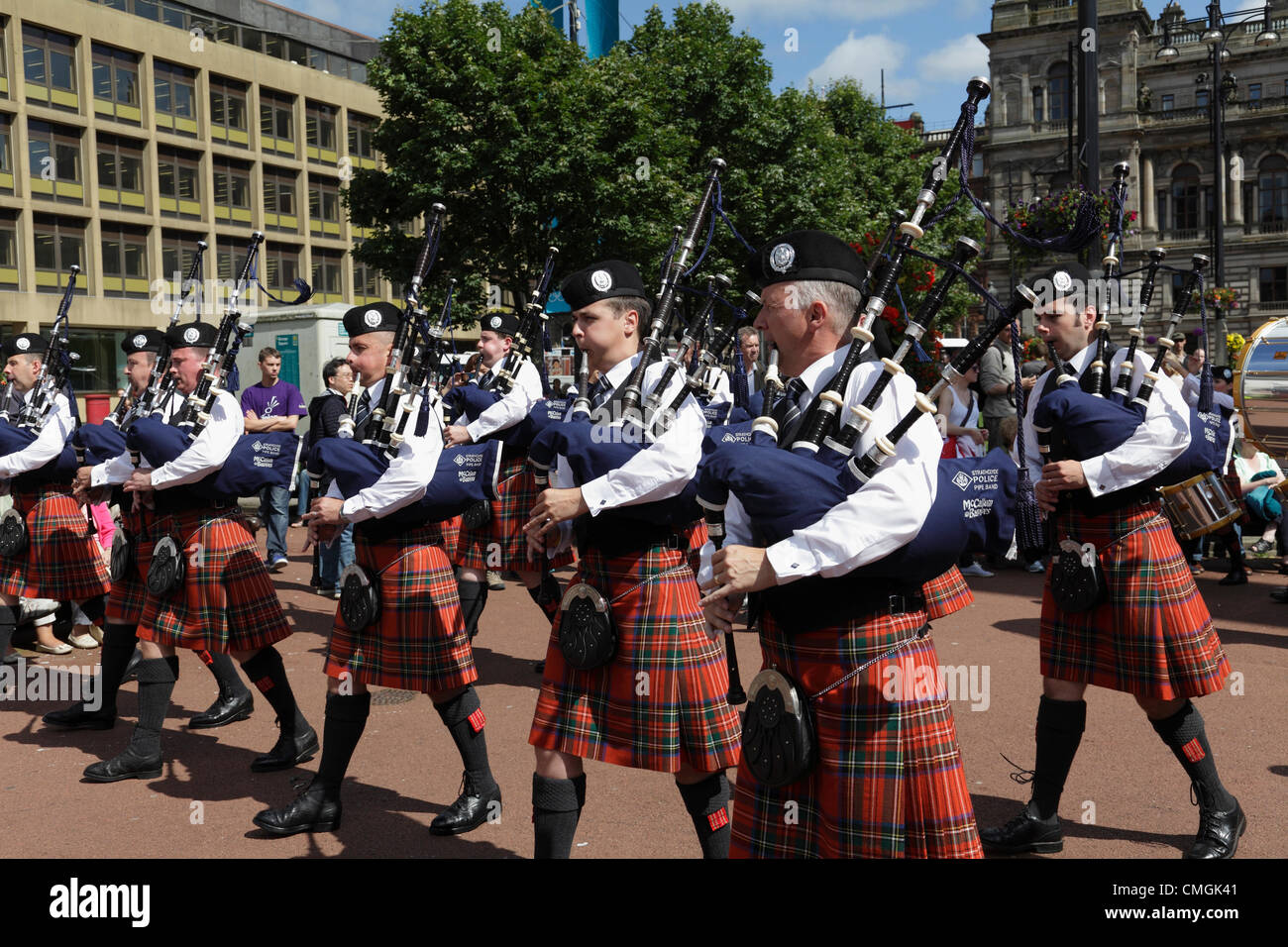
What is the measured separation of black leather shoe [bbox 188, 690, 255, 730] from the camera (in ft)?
18.5

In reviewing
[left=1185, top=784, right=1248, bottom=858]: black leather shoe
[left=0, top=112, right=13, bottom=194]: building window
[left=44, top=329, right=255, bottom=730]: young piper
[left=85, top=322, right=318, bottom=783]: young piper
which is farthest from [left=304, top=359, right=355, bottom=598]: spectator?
[left=0, top=112, right=13, bottom=194]: building window

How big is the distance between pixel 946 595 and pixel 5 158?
111 feet

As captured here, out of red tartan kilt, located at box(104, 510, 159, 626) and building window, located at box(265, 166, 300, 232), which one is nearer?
red tartan kilt, located at box(104, 510, 159, 626)

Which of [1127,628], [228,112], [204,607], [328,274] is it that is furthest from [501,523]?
[328,274]

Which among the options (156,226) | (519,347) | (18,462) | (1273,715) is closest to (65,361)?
(18,462)

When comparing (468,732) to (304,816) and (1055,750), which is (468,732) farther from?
(1055,750)

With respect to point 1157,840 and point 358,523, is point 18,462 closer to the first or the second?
point 358,523

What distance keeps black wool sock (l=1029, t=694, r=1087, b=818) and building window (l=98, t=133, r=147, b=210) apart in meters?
35.9

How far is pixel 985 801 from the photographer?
4422mm

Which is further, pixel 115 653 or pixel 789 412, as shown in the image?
pixel 115 653

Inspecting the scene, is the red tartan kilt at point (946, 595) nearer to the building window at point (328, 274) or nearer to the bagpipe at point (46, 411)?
the bagpipe at point (46, 411)

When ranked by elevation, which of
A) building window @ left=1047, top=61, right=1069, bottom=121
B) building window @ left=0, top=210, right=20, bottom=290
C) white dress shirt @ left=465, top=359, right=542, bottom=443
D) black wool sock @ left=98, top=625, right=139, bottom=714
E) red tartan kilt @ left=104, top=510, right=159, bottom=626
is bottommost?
black wool sock @ left=98, top=625, right=139, bottom=714

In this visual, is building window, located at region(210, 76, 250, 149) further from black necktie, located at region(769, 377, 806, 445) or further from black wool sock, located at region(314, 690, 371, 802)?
black necktie, located at region(769, 377, 806, 445)

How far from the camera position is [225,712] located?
18.7 feet
